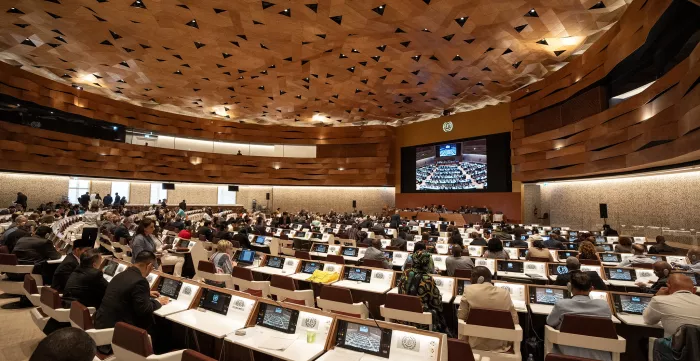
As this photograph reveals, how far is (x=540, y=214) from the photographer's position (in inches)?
819

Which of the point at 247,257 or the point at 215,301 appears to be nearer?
the point at 215,301

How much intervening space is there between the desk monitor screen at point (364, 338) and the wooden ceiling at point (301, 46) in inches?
417

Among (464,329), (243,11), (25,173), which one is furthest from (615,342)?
(25,173)

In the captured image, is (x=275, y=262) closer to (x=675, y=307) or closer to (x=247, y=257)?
(x=247, y=257)

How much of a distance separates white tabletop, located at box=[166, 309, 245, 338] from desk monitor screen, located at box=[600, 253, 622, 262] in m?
7.41

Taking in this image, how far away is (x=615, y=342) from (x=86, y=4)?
1499cm

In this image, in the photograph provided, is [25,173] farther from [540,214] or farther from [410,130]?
[540,214]

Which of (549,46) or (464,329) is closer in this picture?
(464,329)

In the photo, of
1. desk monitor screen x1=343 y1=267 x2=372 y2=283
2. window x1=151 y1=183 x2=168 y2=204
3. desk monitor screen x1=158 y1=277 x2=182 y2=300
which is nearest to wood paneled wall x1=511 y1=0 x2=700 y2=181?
desk monitor screen x1=343 y1=267 x2=372 y2=283

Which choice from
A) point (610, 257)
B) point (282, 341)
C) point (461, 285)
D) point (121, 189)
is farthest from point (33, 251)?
point (121, 189)

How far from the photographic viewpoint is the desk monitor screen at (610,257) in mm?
7297

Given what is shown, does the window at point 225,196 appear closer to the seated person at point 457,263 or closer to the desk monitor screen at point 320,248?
the desk monitor screen at point 320,248

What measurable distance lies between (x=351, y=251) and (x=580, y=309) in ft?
17.2

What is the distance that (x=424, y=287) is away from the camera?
4.14 meters
